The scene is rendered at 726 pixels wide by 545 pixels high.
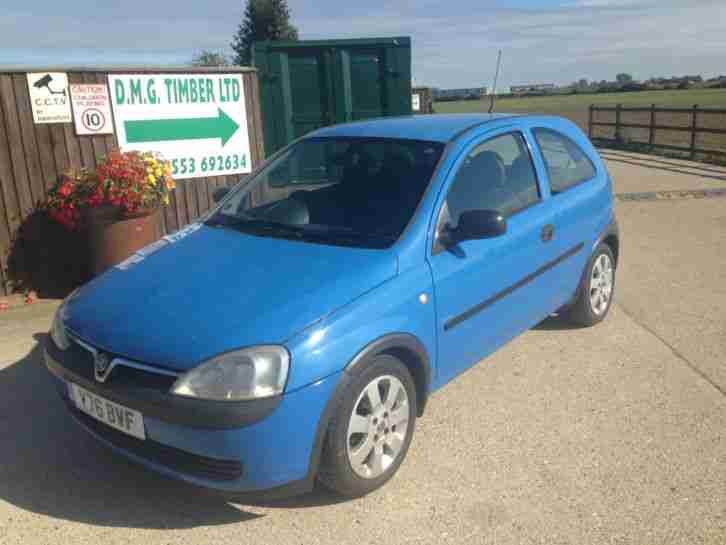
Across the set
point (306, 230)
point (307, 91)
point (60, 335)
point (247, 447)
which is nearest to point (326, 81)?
point (307, 91)

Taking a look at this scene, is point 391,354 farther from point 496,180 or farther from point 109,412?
point 496,180

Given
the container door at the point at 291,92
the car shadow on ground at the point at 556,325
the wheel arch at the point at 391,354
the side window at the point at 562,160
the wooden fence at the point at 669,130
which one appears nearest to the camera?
the wheel arch at the point at 391,354

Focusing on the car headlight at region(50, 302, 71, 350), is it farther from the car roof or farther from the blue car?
the car roof

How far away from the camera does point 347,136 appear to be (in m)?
4.14

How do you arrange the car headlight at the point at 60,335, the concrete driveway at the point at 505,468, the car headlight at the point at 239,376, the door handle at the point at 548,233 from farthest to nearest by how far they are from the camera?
the door handle at the point at 548,233
the car headlight at the point at 60,335
the concrete driveway at the point at 505,468
the car headlight at the point at 239,376

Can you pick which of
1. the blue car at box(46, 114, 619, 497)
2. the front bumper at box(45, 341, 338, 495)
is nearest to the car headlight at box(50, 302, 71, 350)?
the blue car at box(46, 114, 619, 497)

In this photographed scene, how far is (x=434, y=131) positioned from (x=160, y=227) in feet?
13.0

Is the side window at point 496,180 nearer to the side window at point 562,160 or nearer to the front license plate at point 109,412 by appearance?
the side window at point 562,160

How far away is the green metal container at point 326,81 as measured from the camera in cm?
869

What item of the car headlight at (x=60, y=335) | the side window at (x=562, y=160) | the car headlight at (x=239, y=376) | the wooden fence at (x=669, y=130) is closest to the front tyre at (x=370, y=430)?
the car headlight at (x=239, y=376)

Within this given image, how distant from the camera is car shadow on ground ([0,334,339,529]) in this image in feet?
9.77

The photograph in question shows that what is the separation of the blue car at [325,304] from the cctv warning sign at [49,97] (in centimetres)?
285

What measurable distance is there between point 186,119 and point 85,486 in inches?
178

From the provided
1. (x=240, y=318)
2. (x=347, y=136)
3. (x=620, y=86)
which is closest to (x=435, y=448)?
(x=240, y=318)
